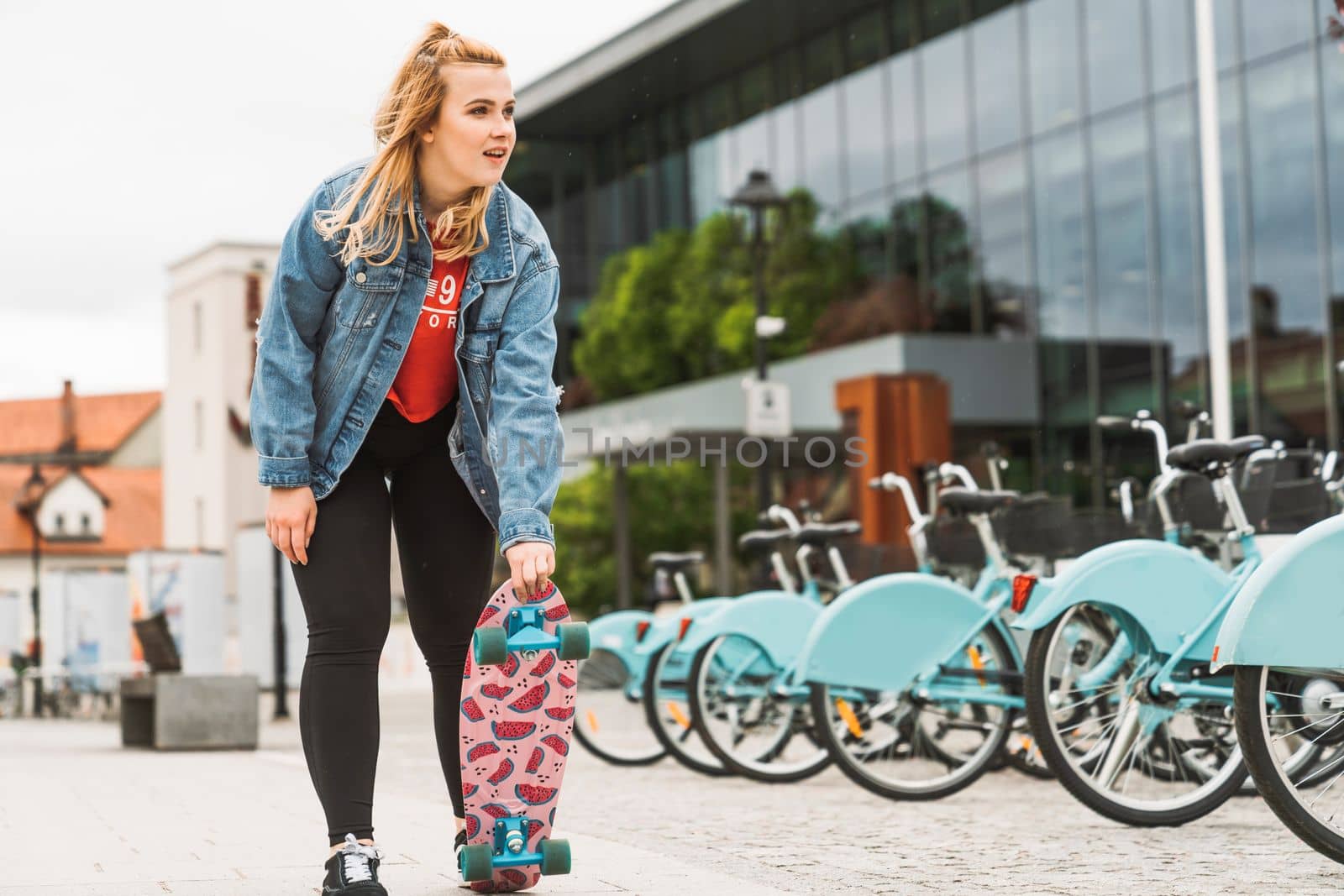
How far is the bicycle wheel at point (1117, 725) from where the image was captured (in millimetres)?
5418

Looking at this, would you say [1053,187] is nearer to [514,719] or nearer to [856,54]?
[856,54]

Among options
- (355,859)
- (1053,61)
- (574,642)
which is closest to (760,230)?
(1053,61)

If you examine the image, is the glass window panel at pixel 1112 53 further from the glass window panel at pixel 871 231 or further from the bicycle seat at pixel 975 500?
the bicycle seat at pixel 975 500

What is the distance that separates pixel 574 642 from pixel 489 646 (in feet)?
0.56

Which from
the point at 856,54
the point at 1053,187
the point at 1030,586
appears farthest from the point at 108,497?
the point at 1030,586

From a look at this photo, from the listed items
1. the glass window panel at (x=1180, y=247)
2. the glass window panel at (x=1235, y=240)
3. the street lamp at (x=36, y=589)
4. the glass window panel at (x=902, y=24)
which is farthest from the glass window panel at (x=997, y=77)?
the street lamp at (x=36, y=589)

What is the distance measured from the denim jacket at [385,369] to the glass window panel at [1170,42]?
57.7 ft

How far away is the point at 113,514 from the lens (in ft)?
201

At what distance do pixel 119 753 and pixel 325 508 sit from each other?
31.3 feet

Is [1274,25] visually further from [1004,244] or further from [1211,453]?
[1211,453]

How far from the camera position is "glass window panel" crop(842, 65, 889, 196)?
25438 mm

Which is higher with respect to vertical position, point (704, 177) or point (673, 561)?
point (704, 177)

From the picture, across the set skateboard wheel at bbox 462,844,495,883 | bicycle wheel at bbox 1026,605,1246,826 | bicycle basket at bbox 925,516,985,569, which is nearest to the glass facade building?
bicycle basket at bbox 925,516,985,569

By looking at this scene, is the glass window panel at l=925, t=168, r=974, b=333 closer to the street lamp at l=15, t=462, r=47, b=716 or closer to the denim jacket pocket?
the street lamp at l=15, t=462, r=47, b=716
